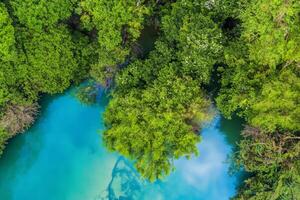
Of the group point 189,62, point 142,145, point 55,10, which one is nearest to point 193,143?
point 142,145

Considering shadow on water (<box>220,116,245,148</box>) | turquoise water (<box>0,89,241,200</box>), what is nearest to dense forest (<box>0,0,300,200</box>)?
shadow on water (<box>220,116,245,148</box>)

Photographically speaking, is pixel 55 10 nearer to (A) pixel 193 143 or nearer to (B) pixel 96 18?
(B) pixel 96 18

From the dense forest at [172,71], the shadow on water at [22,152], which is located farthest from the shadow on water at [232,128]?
the shadow on water at [22,152]

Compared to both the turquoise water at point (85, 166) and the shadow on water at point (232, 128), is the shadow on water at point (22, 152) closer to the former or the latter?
the turquoise water at point (85, 166)

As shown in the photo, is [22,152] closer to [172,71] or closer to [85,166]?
[85,166]

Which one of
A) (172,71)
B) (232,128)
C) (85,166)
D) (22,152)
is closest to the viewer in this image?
(172,71)

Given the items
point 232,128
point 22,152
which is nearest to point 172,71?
point 232,128
